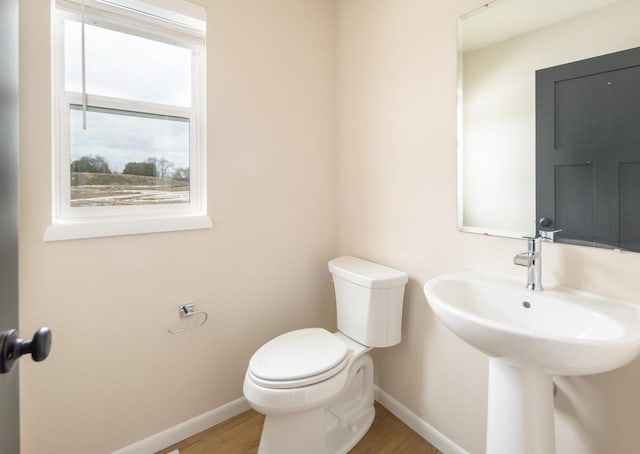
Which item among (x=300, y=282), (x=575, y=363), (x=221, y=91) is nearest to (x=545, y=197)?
(x=575, y=363)

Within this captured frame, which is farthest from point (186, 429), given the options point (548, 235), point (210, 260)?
point (548, 235)

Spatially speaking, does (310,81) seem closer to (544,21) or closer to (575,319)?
(544,21)

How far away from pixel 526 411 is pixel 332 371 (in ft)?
2.20

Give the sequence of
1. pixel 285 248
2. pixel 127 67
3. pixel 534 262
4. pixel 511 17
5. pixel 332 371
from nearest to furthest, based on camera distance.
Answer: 1. pixel 534 262
2. pixel 511 17
3. pixel 332 371
4. pixel 127 67
5. pixel 285 248

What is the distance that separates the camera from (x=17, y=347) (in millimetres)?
597

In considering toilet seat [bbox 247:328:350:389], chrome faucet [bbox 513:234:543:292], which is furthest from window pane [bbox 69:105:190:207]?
chrome faucet [bbox 513:234:543:292]

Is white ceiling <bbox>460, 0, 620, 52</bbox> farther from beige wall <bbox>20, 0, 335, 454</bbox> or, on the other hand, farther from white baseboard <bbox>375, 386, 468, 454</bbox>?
white baseboard <bbox>375, 386, 468, 454</bbox>

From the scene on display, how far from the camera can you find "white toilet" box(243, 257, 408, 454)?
122cm

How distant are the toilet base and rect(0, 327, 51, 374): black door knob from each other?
89 centimetres

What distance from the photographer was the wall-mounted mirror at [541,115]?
0.95 metres

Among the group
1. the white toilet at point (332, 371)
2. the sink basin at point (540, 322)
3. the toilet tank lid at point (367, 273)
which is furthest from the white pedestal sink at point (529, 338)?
the white toilet at point (332, 371)

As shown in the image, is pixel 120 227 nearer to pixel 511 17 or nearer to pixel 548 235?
pixel 548 235

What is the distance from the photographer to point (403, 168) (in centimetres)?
157

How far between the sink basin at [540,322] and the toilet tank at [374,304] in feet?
1.14
